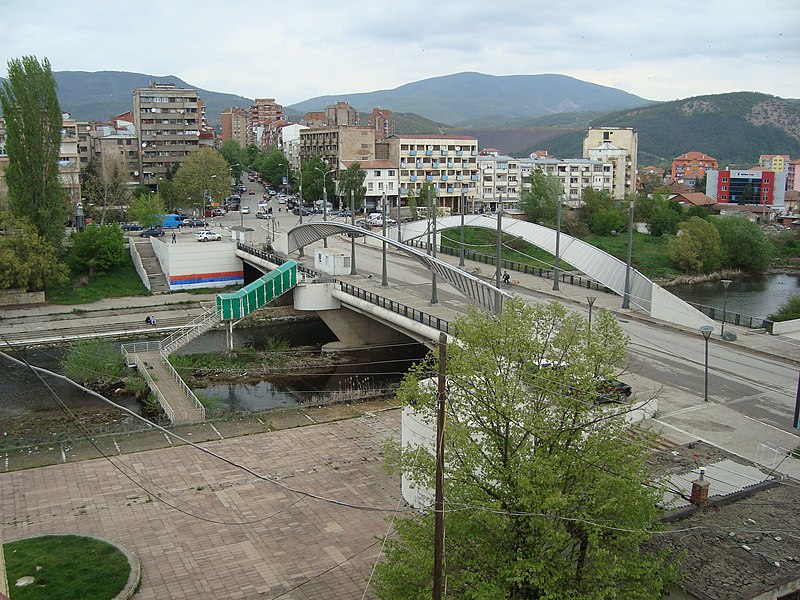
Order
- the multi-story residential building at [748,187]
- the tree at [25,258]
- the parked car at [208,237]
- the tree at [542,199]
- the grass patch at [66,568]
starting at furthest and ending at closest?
the multi-story residential building at [748,187] → the tree at [542,199] → the parked car at [208,237] → the tree at [25,258] → the grass patch at [66,568]

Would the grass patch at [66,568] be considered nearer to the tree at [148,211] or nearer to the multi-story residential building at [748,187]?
the tree at [148,211]

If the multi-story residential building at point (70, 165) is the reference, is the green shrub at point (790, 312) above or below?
below

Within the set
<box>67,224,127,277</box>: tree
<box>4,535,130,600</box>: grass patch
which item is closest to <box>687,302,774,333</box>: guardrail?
<box>4,535,130,600</box>: grass patch

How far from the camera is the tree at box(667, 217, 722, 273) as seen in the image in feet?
201

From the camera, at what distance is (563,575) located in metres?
10.5

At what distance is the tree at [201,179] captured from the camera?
242ft

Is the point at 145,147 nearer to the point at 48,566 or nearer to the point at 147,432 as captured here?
the point at 147,432

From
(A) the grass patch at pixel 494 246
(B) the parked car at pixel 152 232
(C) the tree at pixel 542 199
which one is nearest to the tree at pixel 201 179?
(B) the parked car at pixel 152 232

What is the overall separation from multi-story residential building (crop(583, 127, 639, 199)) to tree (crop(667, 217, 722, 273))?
3987cm

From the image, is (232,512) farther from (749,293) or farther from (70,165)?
(70,165)

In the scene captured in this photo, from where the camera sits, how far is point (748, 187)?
106875mm

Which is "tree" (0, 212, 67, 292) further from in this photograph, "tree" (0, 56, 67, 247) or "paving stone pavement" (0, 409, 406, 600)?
"paving stone pavement" (0, 409, 406, 600)

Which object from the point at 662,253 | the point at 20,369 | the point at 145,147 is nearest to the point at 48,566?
the point at 20,369

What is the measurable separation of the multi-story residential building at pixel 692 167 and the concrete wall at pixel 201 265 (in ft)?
325
